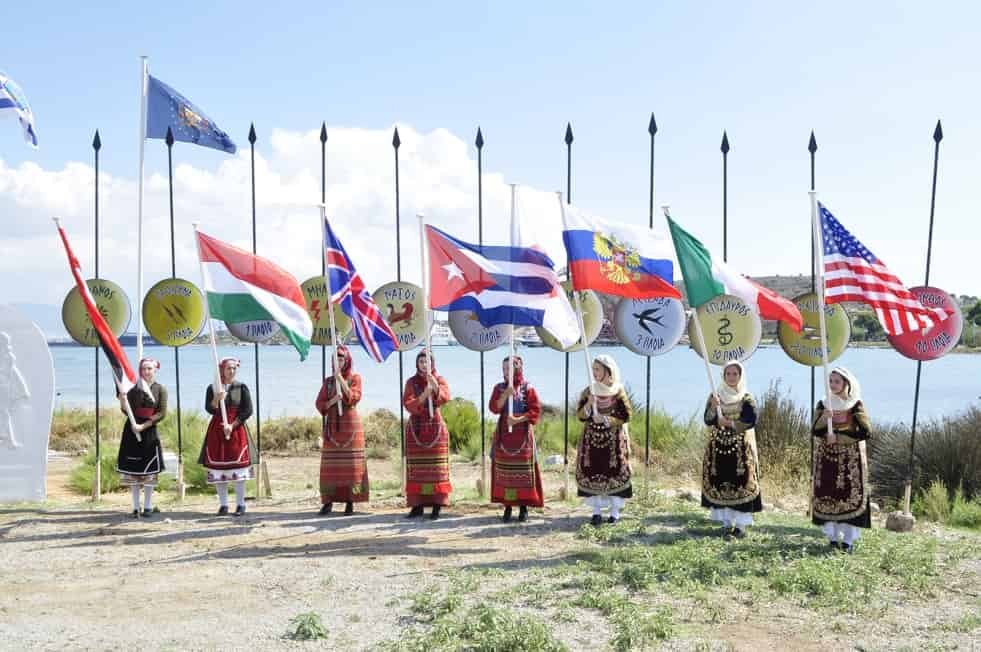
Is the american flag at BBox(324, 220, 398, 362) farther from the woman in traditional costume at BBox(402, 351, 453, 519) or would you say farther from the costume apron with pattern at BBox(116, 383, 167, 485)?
the costume apron with pattern at BBox(116, 383, 167, 485)

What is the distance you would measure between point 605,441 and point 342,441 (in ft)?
8.75

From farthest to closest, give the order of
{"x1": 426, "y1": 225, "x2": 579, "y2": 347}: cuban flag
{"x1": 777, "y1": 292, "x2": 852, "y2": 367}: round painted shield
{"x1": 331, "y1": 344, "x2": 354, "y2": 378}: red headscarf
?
{"x1": 777, "y1": 292, "x2": 852, "y2": 367}: round painted shield
{"x1": 331, "y1": 344, "x2": 354, "y2": 378}: red headscarf
{"x1": 426, "y1": 225, "x2": 579, "y2": 347}: cuban flag

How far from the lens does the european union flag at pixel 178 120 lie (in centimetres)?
914

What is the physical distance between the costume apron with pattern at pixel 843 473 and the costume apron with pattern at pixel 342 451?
14.4 ft

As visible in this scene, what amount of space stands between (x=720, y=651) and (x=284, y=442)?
43.0 ft

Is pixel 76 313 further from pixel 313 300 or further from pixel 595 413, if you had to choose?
pixel 595 413

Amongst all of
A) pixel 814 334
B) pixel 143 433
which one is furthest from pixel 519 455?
pixel 143 433

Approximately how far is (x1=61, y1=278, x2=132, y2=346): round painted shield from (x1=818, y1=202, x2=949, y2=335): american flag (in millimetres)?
7215

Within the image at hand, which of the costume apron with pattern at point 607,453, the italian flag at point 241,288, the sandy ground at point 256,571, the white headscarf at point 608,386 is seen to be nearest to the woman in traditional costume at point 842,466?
the sandy ground at point 256,571

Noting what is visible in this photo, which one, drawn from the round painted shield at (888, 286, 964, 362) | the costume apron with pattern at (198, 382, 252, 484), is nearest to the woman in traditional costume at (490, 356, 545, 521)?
the costume apron with pattern at (198, 382, 252, 484)

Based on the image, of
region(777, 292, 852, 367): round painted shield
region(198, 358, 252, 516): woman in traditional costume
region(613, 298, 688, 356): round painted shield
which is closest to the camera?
region(198, 358, 252, 516): woman in traditional costume

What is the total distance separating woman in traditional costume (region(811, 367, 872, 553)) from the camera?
25.4 feet

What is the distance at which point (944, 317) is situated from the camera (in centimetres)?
938

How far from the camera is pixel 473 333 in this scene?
1002cm
